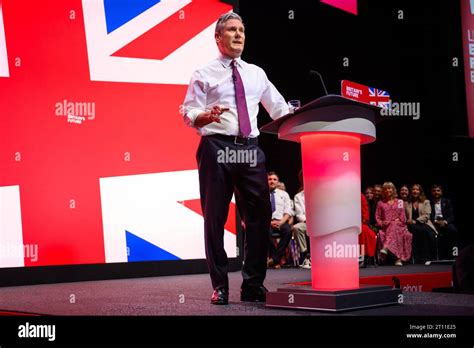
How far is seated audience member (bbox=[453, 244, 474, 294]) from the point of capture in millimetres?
3176

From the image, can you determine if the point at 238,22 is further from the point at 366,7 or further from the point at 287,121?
the point at 366,7

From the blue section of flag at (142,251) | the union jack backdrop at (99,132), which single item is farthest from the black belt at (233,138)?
the blue section of flag at (142,251)

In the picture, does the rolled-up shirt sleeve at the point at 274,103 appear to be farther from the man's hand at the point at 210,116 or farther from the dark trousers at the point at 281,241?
the dark trousers at the point at 281,241

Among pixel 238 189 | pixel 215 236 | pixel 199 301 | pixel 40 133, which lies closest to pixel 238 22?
pixel 238 189

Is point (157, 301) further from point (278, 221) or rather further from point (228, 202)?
point (278, 221)

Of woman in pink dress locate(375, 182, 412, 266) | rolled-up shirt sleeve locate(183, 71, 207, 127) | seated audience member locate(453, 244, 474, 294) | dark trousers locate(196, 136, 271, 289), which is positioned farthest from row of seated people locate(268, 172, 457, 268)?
rolled-up shirt sleeve locate(183, 71, 207, 127)

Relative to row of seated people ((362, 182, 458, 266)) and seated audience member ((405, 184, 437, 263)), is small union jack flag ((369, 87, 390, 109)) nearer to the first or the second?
row of seated people ((362, 182, 458, 266))

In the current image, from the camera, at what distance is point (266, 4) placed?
920 cm

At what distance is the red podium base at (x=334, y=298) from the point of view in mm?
2441

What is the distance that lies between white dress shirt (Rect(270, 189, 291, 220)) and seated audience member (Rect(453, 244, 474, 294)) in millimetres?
3657

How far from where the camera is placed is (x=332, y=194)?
8.60 feet

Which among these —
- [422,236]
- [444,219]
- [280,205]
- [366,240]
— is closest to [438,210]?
[444,219]

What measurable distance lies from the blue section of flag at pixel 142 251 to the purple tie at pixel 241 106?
2595 mm

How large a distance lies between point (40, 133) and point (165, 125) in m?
1.19
